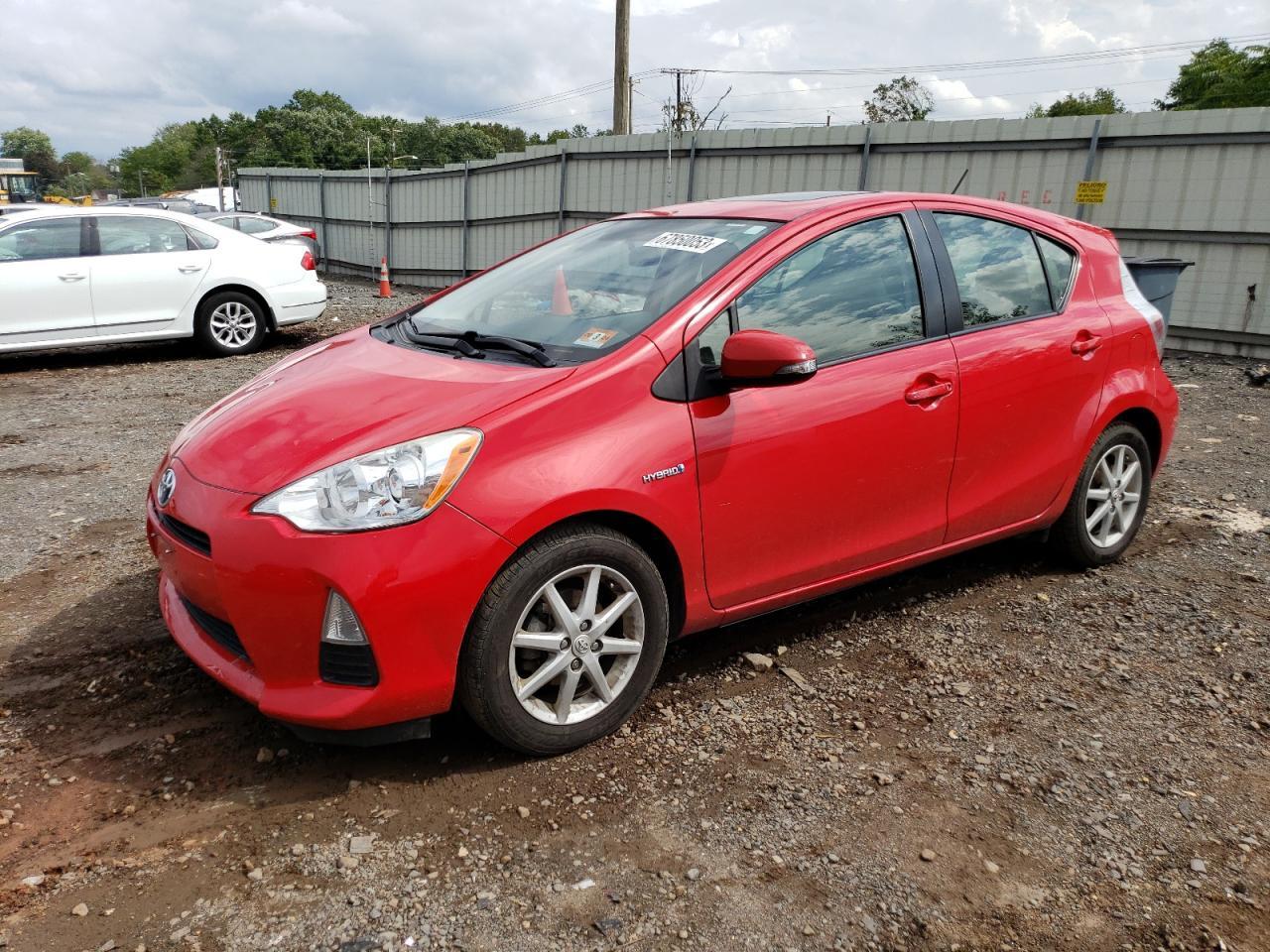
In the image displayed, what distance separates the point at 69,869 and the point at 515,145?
14769 centimetres

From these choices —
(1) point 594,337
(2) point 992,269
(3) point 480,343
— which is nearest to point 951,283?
(2) point 992,269

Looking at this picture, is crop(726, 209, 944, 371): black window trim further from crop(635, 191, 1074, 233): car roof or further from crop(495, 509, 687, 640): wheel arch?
crop(495, 509, 687, 640): wheel arch

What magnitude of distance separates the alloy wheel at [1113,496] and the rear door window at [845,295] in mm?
1353

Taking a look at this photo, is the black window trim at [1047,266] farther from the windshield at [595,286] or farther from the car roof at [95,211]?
the car roof at [95,211]

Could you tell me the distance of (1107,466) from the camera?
14.0 ft

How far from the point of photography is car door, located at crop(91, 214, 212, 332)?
30.4ft

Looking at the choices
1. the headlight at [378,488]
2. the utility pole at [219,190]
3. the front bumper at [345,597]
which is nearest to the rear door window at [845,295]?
the headlight at [378,488]

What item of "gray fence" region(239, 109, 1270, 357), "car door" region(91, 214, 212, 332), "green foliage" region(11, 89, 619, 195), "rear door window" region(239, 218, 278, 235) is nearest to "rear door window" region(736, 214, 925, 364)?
"gray fence" region(239, 109, 1270, 357)

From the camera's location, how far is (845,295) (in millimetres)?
3398

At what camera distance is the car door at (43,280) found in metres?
8.87

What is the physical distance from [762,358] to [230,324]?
28.6ft

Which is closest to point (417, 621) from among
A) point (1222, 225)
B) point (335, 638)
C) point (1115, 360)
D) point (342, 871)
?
point (335, 638)

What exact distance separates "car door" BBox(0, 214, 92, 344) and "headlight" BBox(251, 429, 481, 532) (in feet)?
26.0

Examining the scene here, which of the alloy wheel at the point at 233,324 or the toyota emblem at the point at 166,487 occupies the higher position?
the toyota emblem at the point at 166,487
